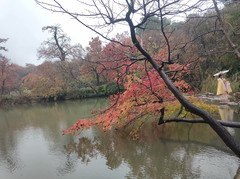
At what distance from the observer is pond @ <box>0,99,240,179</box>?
2.76 m

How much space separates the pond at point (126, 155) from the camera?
108 inches

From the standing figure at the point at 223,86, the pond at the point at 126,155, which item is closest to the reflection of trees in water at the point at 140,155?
the pond at the point at 126,155

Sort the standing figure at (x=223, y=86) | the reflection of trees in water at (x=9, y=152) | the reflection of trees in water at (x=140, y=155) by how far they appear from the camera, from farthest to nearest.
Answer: the standing figure at (x=223, y=86)
the reflection of trees in water at (x=9, y=152)
the reflection of trees in water at (x=140, y=155)

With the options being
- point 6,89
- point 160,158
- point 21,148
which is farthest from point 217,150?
point 6,89

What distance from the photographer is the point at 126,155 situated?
3.41 m

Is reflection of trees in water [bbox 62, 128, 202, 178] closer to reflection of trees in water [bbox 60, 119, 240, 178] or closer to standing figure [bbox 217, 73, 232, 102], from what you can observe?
reflection of trees in water [bbox 60, 119, 240, 178]

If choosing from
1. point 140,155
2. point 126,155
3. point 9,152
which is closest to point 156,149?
point 140,155

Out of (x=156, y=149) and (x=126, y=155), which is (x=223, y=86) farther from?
(x=126, y=155)

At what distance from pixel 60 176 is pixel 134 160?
1236 millimetres

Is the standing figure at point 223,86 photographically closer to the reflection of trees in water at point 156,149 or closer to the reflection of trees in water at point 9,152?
the reflection of trees in water at point 156,149

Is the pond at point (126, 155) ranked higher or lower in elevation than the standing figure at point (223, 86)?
lower

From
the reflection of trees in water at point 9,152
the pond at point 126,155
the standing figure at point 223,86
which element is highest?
the standing figure at point 223,86

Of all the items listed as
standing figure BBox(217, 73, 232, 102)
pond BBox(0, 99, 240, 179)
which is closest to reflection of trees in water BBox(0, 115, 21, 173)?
pond BBox(0, 99, 240, 179)

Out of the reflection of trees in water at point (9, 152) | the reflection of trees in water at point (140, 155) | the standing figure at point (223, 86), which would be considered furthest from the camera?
the standing figure at point (223, 86)
